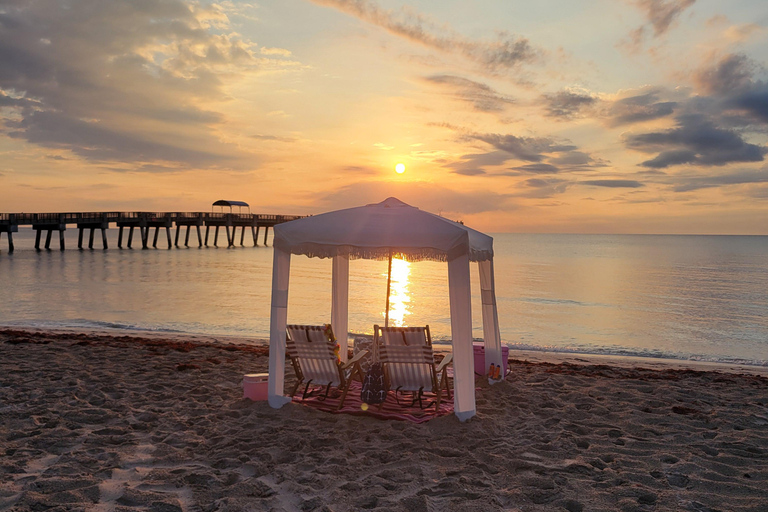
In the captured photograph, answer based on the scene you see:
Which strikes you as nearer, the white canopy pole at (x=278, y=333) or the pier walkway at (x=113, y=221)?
the white canopy pole at (x=278, y=333)

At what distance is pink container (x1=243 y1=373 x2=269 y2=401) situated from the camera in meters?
6.15

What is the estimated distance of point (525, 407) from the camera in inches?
241

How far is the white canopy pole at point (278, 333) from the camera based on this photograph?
5848 mm

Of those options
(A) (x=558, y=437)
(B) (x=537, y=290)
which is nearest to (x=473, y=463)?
(A) (x=558, y=437)

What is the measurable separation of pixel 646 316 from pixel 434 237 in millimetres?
15847

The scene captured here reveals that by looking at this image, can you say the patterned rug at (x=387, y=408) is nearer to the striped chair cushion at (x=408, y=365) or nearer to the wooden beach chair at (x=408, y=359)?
the wooden beach chair at (x=408, y=359)

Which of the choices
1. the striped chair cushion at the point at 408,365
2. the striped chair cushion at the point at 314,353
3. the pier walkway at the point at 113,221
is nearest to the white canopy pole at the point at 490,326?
the striped chair cushion at the point at 408,365

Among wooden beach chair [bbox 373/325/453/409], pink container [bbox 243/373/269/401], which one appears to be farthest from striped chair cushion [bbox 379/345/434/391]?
pink container [bbox 243/373/269/401]

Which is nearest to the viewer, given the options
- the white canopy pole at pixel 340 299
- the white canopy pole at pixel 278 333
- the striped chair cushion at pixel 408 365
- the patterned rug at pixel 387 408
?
the patterned rug at pixel 387 408

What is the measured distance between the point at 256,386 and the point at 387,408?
1.60 metres

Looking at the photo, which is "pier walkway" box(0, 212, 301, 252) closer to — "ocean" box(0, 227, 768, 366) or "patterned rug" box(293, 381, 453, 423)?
"ocean" box(0, 227, 768, 366)

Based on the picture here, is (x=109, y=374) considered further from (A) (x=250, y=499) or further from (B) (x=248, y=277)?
(B) (x=248, y=277)

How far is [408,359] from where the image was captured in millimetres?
5766

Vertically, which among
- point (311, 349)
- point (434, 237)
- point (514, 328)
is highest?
point (434, 237)
